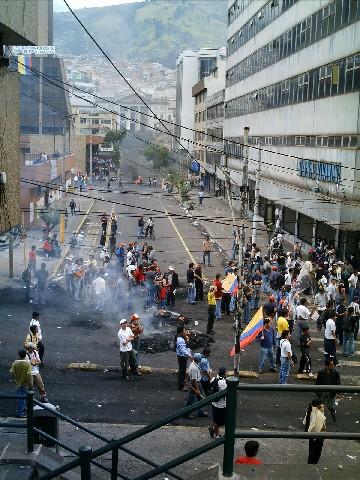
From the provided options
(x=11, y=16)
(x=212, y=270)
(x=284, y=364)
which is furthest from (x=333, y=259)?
(x=11, y=16)

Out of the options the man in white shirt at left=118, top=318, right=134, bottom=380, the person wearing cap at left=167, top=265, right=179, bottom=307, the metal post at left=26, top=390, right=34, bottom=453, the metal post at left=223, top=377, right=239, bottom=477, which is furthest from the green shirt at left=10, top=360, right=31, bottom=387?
the person wearing cap at left=167, top=265, right=179, bottom=307

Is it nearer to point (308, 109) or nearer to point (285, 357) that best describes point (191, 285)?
point (285, 357)

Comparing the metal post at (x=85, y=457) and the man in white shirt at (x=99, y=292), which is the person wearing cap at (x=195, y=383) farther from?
the man in white shirt at (x=99, y=292)

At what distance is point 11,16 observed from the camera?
866cm

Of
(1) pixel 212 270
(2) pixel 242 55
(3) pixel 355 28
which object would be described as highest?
(2) pixel 242 55

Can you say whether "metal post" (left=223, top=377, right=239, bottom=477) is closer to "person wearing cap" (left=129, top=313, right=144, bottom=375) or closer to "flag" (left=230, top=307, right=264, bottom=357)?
"person wearing cap" (left=129, top=313, right=144, bottom=375)

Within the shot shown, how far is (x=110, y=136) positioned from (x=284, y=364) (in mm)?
91011

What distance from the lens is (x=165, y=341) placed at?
53.6 ft

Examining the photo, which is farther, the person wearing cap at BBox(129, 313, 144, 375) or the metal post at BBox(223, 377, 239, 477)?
the person wearing cap at BBox(129, 313, 144, 375)

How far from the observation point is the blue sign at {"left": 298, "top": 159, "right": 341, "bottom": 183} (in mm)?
25453

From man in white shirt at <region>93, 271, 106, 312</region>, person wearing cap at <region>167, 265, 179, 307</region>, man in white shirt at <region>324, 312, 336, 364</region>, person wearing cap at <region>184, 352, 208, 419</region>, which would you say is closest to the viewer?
person wearing cap at <region>184, 352, 208, 419</region>

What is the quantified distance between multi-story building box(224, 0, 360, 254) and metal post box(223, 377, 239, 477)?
20274 millimetres

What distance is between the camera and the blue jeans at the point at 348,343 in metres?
15.3

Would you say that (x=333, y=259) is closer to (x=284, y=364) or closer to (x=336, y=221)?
(x=336, y=221)
